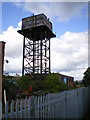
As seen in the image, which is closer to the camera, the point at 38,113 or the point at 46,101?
the point at 38,113

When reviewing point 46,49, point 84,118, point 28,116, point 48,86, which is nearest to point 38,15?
point 46,49

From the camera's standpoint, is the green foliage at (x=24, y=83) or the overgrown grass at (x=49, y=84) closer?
the overgrown grass at (x=49, y=84)

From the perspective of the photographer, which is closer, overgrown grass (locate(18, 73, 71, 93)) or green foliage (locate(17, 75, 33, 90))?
overgrown grass (locate(18, 73, 71, 93))

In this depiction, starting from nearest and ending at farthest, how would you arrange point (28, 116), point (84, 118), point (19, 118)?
point (19, 118) → point (28, 116) → point (84, 118)

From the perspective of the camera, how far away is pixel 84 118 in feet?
28.8

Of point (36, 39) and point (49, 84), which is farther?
point (36, 39)

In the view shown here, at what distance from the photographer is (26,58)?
2991 cm

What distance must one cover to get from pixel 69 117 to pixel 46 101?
269cm

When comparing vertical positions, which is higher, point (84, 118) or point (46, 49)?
point (46, 49)

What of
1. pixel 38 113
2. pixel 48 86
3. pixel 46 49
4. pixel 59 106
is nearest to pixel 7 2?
pixel 59 106

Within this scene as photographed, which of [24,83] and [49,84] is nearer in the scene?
[49,84]

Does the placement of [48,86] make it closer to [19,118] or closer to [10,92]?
[10,92]

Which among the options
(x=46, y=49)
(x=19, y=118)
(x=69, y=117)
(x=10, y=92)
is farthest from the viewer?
(x=46, y=49)

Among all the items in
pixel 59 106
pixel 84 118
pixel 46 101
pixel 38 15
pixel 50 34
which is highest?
pixel 38 15
